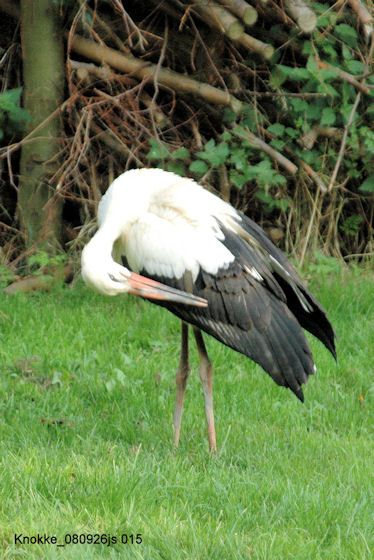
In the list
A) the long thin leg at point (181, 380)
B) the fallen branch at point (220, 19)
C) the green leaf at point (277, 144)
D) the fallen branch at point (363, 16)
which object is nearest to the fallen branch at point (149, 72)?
the green leaf at point (277, 144)

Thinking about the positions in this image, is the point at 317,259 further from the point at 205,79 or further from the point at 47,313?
the point at 47,313

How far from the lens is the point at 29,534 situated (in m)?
3.92

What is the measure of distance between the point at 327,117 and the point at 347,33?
61 cm

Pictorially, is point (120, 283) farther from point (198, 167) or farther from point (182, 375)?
point (198, 167)

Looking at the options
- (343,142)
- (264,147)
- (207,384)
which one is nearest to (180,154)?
(264,147)

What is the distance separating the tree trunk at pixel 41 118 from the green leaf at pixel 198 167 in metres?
0.99

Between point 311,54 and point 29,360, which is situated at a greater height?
point 311,54

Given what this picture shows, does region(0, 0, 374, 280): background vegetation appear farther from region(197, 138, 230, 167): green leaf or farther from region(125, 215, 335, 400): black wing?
region(125, 215, 335, 400): black wing

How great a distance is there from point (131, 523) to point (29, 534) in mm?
373

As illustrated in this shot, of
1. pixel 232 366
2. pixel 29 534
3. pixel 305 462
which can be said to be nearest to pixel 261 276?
pixel 305 462

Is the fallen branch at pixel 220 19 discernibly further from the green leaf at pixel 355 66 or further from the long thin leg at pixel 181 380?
the long thin leg at pixel 181 380

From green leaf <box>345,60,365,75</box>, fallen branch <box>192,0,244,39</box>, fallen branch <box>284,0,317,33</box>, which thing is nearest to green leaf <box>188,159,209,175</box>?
fallen branch <box>192,0,244,39</box>

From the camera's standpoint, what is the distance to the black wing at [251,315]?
523cm

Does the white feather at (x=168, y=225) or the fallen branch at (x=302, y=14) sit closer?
Answer: the white feather at (x=168, y=225)
